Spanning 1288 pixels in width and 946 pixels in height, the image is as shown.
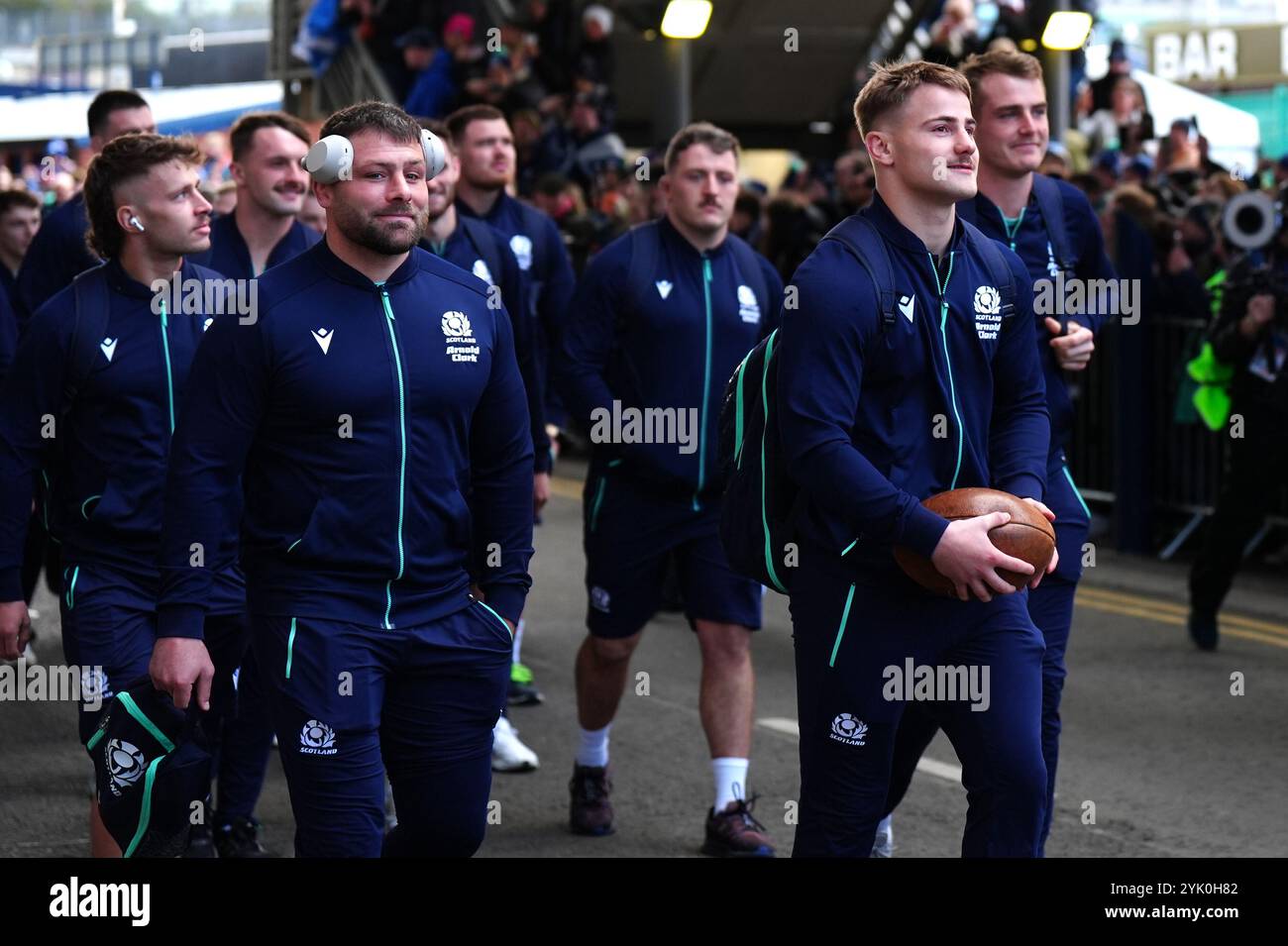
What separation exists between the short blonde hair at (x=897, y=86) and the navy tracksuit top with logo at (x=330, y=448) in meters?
1.07

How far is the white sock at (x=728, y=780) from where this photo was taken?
688cm

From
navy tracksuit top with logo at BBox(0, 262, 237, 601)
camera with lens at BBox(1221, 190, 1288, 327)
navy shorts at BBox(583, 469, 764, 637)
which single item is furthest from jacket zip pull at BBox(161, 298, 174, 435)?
camera with lens at BBox(1221, 190, 1288, 327)

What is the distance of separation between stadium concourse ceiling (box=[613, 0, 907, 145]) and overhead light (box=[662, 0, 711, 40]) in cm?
521

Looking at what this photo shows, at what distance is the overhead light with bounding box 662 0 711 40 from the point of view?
16500 millimetres

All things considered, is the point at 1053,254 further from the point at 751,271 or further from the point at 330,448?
the point at 330,448

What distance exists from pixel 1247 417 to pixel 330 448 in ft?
21.5

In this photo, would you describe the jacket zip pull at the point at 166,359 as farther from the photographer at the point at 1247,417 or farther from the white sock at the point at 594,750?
the photographer at the point at 1247,417

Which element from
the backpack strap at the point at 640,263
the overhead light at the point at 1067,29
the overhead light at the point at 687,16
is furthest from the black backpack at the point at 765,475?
the overhead light at the point at 687,16

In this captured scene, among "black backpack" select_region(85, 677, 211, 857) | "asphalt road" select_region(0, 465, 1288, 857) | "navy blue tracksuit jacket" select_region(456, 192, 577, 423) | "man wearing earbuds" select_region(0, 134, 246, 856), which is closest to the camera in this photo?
"black backpack" select_region(85, 677, 211, 857)

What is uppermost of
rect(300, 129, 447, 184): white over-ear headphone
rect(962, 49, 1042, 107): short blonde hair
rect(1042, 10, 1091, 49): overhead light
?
rect(1042, 10, 1091, 49): overhead light

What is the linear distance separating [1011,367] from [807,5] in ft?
58.8

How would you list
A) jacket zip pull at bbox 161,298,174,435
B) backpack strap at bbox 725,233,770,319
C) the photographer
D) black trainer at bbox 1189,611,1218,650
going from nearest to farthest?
1. jacket zip pull at bbox 161,298,174,435
2. backpack strap at bbox 725,233,770,319
3. the photographer
4. black trainer at bbox 1189,611,1218,650

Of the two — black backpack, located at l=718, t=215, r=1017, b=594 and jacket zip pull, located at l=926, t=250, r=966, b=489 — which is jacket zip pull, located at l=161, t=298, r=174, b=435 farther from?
jacket zip pull, located at l=926, t=250, r=966, b=489
